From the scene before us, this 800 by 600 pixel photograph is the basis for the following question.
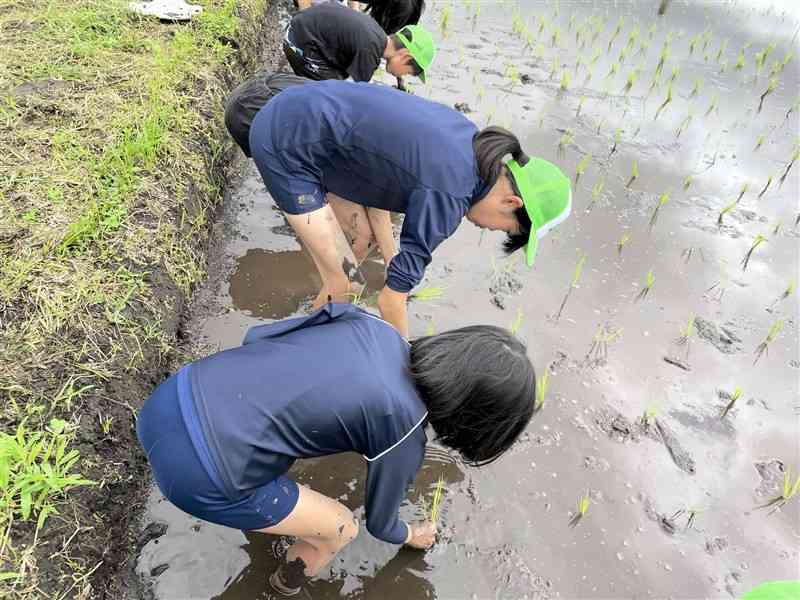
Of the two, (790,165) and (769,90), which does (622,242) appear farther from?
(769,90)

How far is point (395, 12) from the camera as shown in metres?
3.29

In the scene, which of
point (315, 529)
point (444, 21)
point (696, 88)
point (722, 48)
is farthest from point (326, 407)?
point (722, 48)

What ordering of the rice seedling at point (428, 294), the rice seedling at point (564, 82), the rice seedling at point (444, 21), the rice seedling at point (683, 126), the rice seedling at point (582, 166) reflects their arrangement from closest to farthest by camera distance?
the rice seedling at point (428, 294) → the rice seedling at point (582, 166) → the rice seedling at point (683, 126) → the rice seedling at point (564, 82) → the rice seedling at point (444, 21)

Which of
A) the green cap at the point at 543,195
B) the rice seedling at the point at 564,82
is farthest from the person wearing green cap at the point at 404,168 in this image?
the rice seedling at the point at 564,82

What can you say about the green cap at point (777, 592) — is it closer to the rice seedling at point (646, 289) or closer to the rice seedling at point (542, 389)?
the rice seedling at point (542, 389)

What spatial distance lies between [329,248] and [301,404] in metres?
1.03

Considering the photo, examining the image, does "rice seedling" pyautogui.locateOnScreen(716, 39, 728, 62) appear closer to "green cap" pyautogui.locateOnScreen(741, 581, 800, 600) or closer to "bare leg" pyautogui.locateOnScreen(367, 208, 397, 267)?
"bare leg" pyautogui.locateOnScreen(367, 208, 397, 267)

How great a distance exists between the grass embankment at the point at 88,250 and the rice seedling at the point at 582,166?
2.24 meters

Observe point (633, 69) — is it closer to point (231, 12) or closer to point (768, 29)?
point (768, 29)

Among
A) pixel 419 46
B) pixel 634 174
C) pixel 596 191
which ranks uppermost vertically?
pixel 419 46

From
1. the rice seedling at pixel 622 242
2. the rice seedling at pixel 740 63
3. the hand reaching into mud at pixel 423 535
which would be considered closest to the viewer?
the hand reaching into mud at pixel 423 535

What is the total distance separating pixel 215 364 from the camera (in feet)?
4.23

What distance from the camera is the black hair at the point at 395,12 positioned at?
3.24 metres

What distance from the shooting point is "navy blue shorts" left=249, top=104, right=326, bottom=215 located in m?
1.95
